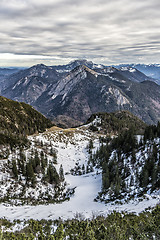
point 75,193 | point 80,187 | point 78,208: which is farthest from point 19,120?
point 78,208

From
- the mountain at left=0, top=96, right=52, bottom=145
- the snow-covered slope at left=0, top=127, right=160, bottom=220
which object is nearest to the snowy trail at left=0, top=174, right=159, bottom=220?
the snow-covered slope at left=0, top=127, right=160, bottom=220

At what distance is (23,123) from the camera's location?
123 metres

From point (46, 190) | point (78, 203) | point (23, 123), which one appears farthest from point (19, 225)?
point (23, 123)

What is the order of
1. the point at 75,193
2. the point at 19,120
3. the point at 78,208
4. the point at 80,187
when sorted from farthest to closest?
the point at 19,120
the point at 80,187
the point at 75,193
the point at 78,208

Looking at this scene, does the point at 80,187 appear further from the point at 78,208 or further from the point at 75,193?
the point at 78,208

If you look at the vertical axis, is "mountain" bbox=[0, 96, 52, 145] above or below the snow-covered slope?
above

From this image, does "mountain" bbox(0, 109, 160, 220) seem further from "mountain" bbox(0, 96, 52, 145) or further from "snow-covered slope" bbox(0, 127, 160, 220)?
"mountain" bbox(0, 96, 52, 145)

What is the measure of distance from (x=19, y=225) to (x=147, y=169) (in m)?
40.3

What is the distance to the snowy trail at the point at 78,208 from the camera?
31.5 m

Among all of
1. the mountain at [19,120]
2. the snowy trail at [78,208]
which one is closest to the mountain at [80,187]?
the snowy trail at [78,208]

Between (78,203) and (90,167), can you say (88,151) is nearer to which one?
(90,167)

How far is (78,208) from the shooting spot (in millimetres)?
39156

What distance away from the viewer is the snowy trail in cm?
3152

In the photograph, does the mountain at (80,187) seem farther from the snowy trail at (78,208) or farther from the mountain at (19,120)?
the mountain at (19,120)
